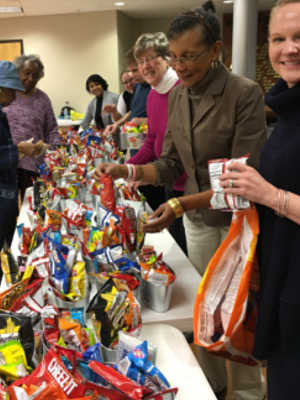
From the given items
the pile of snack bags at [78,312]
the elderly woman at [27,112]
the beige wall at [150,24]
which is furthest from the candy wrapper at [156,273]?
the beige wall at [150,24]

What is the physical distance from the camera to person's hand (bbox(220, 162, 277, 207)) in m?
0.86

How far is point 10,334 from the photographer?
758 mm

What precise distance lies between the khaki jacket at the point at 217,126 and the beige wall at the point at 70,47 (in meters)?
8.21

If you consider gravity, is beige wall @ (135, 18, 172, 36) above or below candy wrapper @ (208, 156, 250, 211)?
above

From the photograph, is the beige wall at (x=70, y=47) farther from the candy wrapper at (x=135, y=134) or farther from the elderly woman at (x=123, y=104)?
the candy wrapper at (x=135, y=134)

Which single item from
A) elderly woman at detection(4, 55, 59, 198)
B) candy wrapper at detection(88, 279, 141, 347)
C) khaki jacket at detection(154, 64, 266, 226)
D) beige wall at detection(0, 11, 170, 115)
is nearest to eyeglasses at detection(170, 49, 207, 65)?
khaki jacket at detection(154, 64, 266, 226)

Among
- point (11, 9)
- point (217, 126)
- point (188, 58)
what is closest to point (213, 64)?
point (188, 58)

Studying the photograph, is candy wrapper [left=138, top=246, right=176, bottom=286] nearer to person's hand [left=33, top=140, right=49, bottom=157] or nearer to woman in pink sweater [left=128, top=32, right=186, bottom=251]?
woman in pink sweater [left=128, top=32, right=186, bottom=251]

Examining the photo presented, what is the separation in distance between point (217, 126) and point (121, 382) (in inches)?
39.4

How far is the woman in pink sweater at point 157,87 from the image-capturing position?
198cm

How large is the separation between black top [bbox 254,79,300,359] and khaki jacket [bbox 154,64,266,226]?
0.32 m

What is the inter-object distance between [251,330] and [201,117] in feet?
2.63

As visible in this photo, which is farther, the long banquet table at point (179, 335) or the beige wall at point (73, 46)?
the beige wall at point (73, 46)

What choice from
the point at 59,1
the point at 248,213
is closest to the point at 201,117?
the point at 248,213
